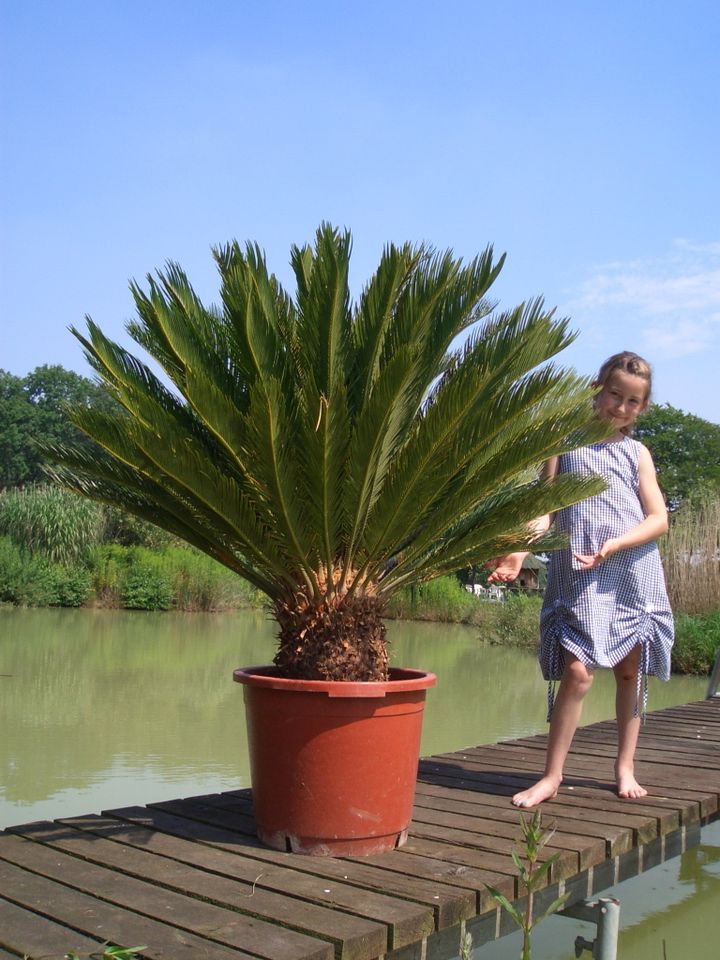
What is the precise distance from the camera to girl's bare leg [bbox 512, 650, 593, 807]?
4.02 metres

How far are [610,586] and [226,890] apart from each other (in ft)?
6.60

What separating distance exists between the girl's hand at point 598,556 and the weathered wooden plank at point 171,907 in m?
1.91

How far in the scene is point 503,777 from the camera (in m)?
4.72

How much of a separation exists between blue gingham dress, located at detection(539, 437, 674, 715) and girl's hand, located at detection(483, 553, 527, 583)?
0.22 meters

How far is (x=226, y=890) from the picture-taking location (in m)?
2.86

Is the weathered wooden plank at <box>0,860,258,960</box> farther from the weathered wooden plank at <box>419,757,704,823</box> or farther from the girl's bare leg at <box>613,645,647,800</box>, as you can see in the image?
the girl's bare leg at <box>613,645,647,800</box>

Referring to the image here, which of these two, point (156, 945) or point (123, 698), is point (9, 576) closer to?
point (123, 698)

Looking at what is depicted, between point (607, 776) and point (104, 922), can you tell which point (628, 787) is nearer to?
point (607, 776)

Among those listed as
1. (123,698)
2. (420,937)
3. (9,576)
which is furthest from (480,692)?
(9,576)

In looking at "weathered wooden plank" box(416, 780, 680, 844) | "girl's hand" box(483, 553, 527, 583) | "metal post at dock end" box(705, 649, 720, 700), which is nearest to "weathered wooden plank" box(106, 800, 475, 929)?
"weathered wooden plank" box(416, 780, 680, 844)

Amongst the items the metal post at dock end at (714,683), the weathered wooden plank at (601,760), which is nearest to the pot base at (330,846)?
the weathered wooden plank at (601,760)

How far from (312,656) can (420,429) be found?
2.76 feet

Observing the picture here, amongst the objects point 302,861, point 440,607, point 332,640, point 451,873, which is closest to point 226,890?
point 302,861

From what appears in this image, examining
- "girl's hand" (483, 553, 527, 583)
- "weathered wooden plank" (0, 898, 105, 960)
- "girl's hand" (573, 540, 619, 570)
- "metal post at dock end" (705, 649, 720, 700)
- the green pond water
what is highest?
"girl's hand" (573, 540, 619, 570)
